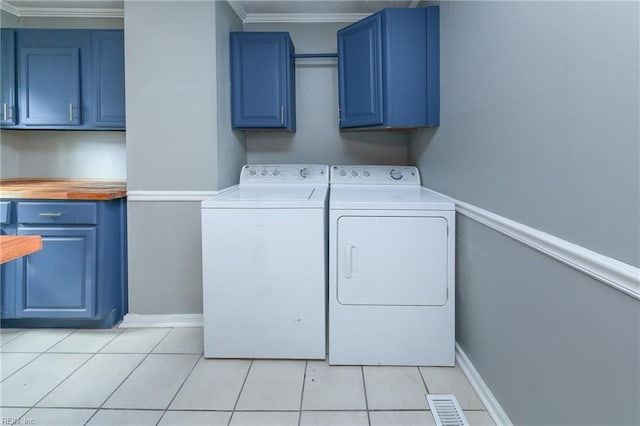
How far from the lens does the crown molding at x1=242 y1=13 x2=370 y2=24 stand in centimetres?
294

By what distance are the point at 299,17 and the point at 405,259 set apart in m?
2.10

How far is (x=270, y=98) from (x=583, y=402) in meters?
2.39

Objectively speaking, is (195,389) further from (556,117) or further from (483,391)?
(556,117)

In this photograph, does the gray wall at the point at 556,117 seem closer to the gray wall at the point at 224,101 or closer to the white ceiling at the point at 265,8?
the white ceiling at the point at 265,8

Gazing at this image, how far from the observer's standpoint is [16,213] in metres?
2.34

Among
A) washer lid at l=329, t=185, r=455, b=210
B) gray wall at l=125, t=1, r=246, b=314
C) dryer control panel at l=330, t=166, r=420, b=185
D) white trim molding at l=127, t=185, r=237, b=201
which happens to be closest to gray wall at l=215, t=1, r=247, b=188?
gray wall at l=125, t=1, r=246, b=314

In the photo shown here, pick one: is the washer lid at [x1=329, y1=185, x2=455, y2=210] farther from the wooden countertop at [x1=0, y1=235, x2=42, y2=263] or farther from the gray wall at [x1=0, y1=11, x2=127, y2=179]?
the gray wall at [x1=0, y1=11, x2=127, y2=179]

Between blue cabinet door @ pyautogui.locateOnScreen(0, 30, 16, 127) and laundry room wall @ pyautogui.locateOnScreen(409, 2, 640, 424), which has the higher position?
blue cabinet door @ pyautogui.locateOnScreen(0, 30, 16, 127)

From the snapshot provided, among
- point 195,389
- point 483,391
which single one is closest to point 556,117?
point 483,391

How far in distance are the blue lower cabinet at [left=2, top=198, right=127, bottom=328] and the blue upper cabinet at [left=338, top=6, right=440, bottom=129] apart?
1.85 metres

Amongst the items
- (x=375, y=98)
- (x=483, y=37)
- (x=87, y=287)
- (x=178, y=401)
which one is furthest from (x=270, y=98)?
(x=178, y=401)

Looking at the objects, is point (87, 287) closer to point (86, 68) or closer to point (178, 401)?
point (178, 401)

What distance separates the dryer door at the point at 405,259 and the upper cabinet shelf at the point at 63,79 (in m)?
2.00

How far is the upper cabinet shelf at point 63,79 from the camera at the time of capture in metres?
2.69
